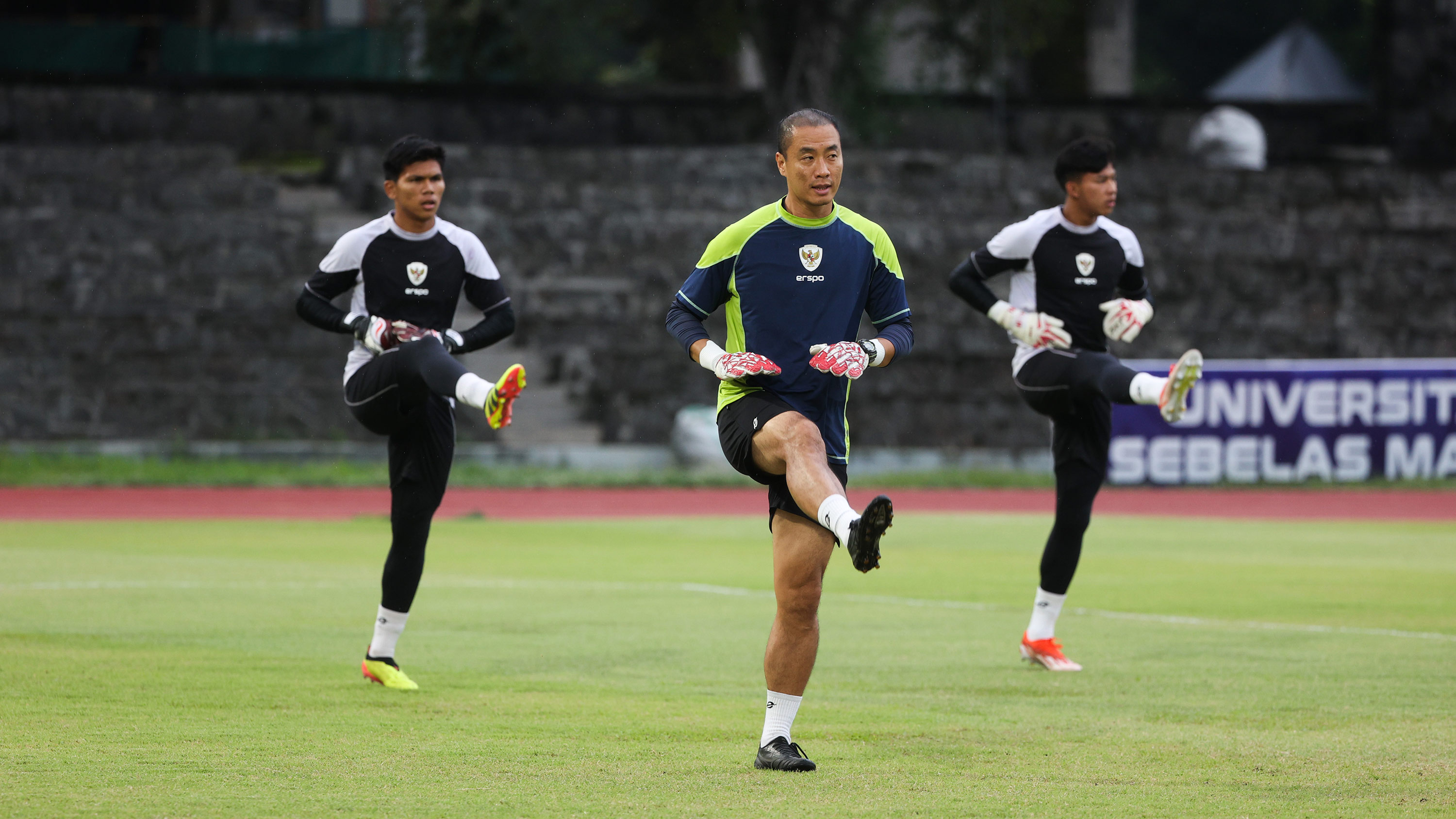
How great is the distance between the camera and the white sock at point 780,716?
5.88 metres

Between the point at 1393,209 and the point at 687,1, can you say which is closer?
the point at 1393,209

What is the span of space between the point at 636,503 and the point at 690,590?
9.54 m

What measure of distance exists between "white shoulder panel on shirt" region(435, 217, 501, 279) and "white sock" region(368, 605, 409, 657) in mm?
1664

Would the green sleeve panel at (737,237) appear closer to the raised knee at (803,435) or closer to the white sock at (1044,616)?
the raised knee at (803,435)

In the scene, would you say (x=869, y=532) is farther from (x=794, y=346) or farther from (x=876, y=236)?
(x=876, y=236)

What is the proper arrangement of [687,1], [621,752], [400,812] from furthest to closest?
[687,1], [621,752], [400,812]

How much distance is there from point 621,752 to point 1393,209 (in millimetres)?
27408

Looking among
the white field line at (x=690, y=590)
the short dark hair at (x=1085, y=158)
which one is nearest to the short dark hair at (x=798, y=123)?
the short dark hair at (x=1085, y=158)

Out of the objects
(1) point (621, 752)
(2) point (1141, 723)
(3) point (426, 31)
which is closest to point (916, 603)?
(2) point (1141, 723)

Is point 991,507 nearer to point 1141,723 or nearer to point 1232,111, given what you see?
point 1141,723

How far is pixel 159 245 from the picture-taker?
1022 inches

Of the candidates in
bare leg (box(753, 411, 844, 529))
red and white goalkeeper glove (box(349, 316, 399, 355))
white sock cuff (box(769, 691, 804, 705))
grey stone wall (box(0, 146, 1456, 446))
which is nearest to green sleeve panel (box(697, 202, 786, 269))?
bare leg (box(753, 411, 844, 529))

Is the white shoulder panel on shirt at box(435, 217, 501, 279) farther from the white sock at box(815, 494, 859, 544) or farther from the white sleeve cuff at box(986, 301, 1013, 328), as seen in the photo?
the white sock at box(815, 494, 859, 544)

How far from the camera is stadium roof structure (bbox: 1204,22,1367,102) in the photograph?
5053 cm
